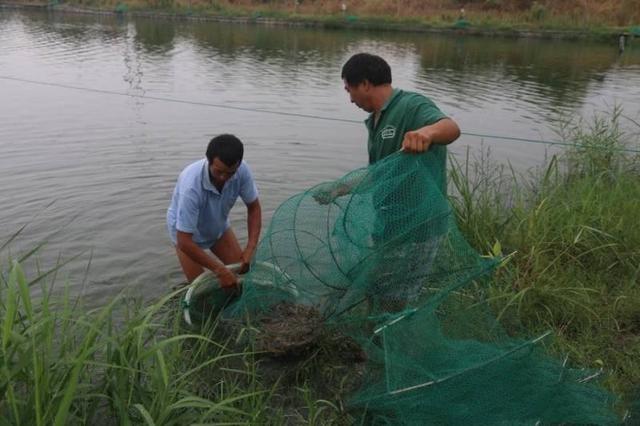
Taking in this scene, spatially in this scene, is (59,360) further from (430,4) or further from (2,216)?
(430,4)

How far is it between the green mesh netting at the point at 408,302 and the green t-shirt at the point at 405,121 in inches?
3.5

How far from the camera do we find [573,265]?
14.8 ft

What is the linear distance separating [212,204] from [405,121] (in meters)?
1.71

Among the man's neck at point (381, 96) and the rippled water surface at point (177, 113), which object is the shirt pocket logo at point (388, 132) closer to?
the man's neck at point (381, 96)

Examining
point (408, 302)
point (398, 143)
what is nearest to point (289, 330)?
point (408, 302)

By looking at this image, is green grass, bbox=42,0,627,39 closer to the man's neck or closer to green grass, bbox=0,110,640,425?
green grass, bbox=0,110,640,425

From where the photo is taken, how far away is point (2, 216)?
21.7 ft

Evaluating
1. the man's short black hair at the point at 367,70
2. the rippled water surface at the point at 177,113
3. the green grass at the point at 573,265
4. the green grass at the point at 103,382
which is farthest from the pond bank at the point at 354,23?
the green grass at the point at 103,382

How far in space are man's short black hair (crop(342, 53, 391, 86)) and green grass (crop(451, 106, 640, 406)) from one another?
1.39m

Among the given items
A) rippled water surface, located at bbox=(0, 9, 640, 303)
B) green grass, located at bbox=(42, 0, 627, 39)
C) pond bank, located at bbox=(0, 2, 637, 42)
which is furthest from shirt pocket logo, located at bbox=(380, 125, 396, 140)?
green grass, located at bbox=(42, 0, 627, 39)

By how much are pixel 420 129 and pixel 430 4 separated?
132 feet

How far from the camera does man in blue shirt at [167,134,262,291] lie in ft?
12.5

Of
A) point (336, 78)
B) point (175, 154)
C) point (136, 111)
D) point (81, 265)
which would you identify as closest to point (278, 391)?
point (81, 265)

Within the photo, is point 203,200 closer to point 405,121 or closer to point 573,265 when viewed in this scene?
point 405,121
